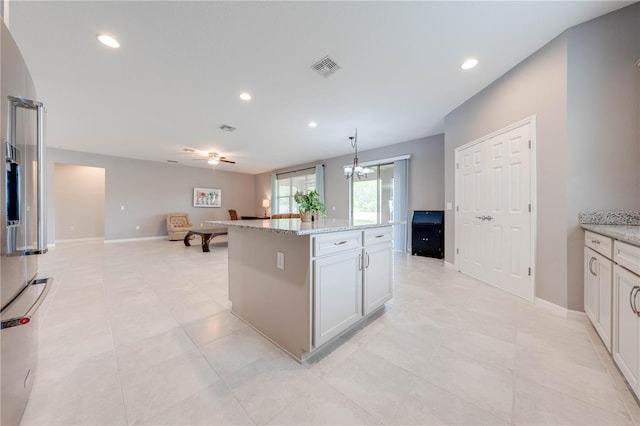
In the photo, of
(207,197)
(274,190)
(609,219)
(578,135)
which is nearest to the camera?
(609,219)

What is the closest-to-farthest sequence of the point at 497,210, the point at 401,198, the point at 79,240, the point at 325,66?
1. the point at 325,66
2. the point at 497,210
3. the point at 401,198
4. the point at 79,240

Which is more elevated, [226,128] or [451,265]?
[226,128]

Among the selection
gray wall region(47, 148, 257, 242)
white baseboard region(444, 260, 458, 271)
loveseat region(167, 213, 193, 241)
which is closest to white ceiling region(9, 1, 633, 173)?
white baseboard region(444, 260, 458, 271)

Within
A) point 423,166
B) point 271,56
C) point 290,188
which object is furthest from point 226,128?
point 290,188

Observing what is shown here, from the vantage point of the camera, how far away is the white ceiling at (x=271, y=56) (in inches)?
73.0

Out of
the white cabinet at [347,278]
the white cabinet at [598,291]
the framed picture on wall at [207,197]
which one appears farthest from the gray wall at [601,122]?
the framed picture on wall at [207,197]

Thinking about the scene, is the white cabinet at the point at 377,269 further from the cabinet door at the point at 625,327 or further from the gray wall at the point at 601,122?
the gray wall at the point at 601,122

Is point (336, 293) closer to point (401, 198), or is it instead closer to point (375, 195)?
point (401, 198)

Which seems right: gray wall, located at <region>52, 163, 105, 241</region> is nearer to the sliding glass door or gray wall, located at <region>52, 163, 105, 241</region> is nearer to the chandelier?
the chandelier

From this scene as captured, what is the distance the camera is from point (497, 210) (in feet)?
9.49

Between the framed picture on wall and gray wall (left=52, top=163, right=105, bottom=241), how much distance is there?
2.75 meters

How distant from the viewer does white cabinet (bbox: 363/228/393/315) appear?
6.65 feet

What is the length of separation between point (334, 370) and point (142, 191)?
8.42 m

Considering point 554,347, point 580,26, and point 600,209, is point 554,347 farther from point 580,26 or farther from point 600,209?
point 580,26
